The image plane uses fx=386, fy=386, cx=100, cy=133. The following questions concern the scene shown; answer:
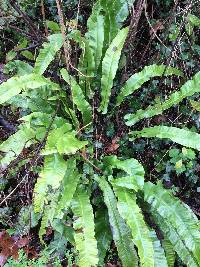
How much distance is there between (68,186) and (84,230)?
0.45 meters

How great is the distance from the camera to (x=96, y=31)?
13.7ft

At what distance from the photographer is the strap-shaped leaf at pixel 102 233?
393 cm

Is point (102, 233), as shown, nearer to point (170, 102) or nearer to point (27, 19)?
point (170, 102)

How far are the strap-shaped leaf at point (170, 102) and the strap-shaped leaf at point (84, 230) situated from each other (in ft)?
3.25

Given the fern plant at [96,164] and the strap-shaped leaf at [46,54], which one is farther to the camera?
the strap-shaped leaf at [46,54]

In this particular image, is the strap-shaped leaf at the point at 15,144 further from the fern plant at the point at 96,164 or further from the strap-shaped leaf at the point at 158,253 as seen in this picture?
the strap-shaped leaf at the point at 158,253

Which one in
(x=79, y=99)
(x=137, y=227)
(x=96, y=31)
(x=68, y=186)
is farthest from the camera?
(x=96, y=31)

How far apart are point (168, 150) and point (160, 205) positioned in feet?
2.45

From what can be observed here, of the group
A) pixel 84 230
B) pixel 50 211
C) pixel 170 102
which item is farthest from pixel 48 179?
pixel 170 102

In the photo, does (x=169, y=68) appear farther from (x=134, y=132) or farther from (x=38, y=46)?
(x=38, y=46)

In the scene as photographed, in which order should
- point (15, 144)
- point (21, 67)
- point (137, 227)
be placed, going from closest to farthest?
point (137, 227), point (15, 144), point (21, 67)

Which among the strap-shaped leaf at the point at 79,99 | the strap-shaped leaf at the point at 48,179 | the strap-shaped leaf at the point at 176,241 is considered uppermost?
the strap-shaped leaf at the point at 79,99

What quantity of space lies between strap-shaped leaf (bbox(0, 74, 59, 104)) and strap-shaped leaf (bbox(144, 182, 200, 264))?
1.50 meters

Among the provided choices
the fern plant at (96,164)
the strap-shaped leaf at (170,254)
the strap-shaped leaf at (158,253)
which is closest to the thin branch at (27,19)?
the fern plant at (96,164)
